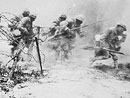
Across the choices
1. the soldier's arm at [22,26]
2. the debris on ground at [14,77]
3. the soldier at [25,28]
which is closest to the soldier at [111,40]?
the soldier at [25,28]

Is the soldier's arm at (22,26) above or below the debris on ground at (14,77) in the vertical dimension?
above

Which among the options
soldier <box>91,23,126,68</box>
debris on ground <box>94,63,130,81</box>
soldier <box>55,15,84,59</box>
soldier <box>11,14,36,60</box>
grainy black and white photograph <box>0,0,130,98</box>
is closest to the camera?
grainy black and white photograph <box>0,0,130,98</box>

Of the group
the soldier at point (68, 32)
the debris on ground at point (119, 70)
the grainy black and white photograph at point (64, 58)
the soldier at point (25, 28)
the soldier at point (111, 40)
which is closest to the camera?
the grainy black and white photograph at point (64, 58)

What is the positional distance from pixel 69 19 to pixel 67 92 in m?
4.78

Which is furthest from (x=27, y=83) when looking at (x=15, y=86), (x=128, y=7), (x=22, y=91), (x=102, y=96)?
(x=128, y=7)

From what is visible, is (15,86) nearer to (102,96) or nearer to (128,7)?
(102,96)

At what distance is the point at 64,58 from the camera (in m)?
8.63

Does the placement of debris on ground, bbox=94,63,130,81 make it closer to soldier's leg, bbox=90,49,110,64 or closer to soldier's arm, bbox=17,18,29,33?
soldier's leg, bbox=90,49,110,64

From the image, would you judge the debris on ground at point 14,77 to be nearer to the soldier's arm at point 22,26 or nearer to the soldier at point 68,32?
the soldier's arm at point 22,26

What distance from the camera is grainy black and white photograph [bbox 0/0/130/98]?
4.09 m

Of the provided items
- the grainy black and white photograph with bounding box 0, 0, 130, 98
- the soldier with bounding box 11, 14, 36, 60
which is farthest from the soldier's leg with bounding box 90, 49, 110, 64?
the soldier with bounding box 11, 14, 36, 60

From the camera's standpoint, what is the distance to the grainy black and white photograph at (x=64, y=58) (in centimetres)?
409

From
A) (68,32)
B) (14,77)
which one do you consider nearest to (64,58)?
(68,32)

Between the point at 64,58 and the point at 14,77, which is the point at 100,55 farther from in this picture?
the point at 14,77
